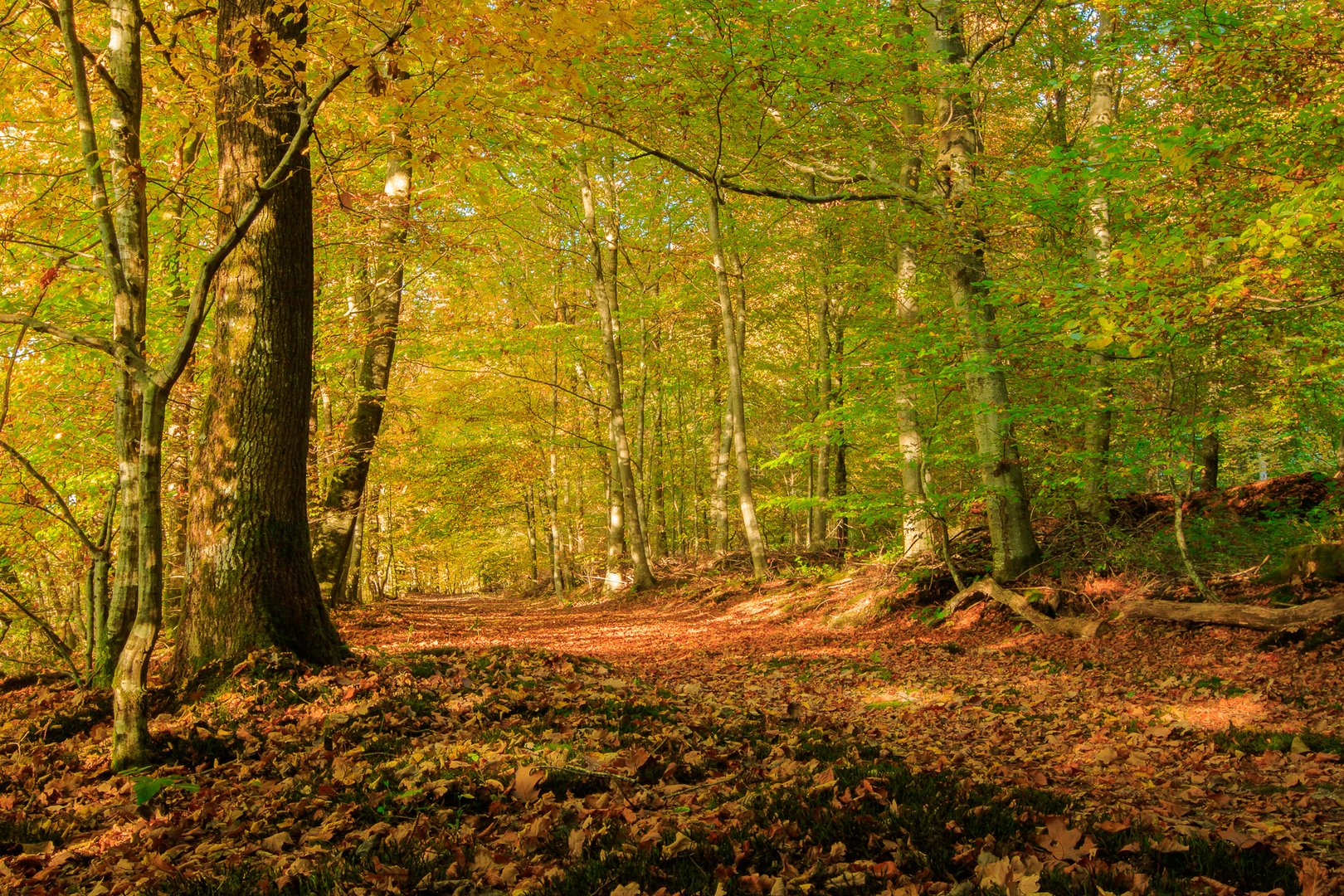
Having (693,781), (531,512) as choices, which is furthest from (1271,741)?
(531,512)

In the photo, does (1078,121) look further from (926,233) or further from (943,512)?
(943,512)

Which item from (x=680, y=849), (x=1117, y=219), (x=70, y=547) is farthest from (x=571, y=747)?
(x=1117, y=219)

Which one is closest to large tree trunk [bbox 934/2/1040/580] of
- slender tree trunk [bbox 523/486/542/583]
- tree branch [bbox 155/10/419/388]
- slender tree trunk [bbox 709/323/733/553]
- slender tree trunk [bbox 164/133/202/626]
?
slender tree trunk [bbox 709/323/733/553]

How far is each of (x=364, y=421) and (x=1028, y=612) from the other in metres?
9.55

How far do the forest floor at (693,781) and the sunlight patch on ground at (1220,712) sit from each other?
0.08 feet

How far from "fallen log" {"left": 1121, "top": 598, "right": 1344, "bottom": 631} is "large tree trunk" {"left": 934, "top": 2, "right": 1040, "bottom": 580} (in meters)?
1.67

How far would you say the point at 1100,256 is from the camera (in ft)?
30.3

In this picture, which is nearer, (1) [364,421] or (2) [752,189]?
(2) [752,189]

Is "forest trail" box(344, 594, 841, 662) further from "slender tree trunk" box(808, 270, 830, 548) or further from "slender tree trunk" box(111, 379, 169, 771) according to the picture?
"slender tree trunk" box(808, 270, 830, 548)

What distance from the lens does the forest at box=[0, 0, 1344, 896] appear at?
3.20m

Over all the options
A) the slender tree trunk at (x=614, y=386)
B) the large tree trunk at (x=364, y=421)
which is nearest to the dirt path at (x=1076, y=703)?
the large tree trunk at (x=364, y=421)

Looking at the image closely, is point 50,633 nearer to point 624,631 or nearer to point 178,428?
point 178,428

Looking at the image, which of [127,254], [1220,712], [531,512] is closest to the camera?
[127,254]

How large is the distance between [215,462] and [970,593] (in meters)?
8.23
